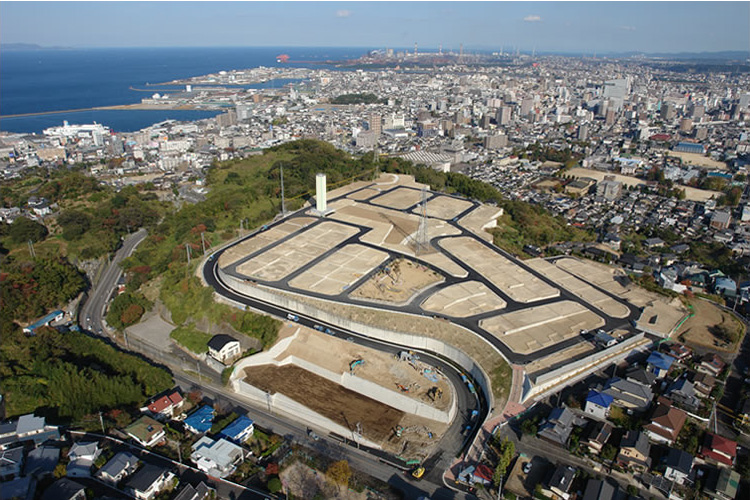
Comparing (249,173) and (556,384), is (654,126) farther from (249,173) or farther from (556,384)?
(556,384)

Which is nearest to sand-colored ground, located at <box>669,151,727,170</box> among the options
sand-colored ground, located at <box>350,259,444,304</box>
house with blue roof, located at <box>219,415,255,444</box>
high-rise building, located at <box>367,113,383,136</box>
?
high-rise building, located at <box>367,113,383,136</box>

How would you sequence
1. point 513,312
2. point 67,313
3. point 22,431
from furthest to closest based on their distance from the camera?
point 67,313, point 513,312, point 22,431

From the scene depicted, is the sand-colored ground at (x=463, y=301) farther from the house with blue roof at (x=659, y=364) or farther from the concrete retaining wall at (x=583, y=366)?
the house with blue roof at (x=659, y=364)

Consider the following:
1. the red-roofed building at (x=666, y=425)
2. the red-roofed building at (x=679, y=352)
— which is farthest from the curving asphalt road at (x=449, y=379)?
the red-roofed building at (x=679, y=352)

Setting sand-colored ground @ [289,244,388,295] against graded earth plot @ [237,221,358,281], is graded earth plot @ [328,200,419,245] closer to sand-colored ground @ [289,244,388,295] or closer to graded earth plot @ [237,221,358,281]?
graded earth plot @ [237,221,358,281]

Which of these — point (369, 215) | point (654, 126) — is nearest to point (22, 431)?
point (369, 215)

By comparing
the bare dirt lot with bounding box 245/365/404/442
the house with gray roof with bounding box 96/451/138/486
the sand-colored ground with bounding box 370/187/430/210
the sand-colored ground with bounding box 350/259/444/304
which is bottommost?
the bare dirt lot with bounding box 245/365/404/442

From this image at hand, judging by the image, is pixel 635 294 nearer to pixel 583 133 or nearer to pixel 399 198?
pixel 399 198

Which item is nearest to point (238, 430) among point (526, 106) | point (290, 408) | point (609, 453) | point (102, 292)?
point (290, 408)
